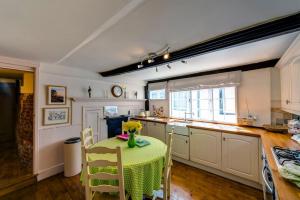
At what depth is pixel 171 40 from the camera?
5.47 feet

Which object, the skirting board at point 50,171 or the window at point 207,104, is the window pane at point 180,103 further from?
the skirting board at point 50,171

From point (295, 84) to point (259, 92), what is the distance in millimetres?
1071

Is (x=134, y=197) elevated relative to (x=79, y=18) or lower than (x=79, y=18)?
lower

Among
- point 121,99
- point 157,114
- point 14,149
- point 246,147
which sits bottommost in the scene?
point 14,149

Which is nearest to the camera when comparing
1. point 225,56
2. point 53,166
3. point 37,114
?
point 225,56

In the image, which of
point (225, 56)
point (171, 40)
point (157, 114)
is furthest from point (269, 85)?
point (157, 114)

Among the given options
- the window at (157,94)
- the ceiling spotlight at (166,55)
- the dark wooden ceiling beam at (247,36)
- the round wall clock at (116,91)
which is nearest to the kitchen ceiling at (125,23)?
the dark wooden ceiling beam at (247,36)

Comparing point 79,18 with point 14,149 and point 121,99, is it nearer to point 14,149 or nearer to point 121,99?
point 121,99

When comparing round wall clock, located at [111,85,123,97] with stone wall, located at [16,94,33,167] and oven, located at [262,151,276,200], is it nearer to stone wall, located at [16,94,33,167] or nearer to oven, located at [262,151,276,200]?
stone wall, located at [16,94,33,167]

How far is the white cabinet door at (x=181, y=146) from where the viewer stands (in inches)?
119

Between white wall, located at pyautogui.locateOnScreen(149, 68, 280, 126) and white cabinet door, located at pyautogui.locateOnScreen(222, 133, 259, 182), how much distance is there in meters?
0.73

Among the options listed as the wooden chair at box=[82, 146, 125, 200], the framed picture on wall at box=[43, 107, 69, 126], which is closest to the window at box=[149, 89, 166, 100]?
the framed picture on wall at box=[43, 107, 69, 126]

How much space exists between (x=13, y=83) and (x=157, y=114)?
467 cm

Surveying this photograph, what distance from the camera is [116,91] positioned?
155 inches
